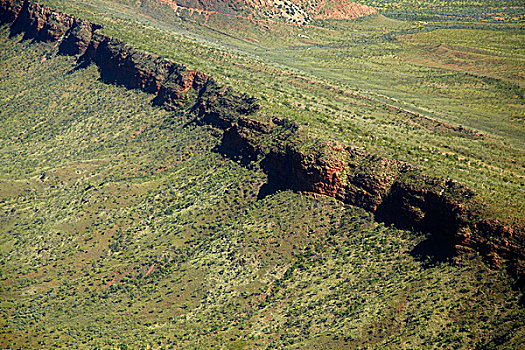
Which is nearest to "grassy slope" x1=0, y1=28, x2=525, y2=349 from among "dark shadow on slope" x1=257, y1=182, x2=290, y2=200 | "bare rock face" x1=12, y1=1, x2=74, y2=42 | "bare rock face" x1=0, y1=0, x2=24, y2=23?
"dark shadow on slope" x1=257, y1=182, x2=290, y2=200

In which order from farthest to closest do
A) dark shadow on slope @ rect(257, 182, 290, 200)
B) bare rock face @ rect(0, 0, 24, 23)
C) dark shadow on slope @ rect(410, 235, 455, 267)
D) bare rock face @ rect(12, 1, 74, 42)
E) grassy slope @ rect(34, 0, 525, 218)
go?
1. bare rock face @ rect(0, 0, 24, 23)
2. bare rock face @ rect(12, 1, 74, 42)
3. grassy slope @ rect(34, 0, 525, 218)
4. dark shadow on slope @ rect(257, 182, 290, 200)
5. dark shadow on slope @ rect(410, 235, 455, 267)

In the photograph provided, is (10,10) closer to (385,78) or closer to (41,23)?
(41,23)

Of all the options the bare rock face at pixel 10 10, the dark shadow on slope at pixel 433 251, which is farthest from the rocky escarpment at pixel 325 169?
the bare rock face at pixel 10 10

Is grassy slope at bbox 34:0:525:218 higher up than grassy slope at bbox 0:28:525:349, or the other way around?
grassy slope at bbox 34:0:525:218

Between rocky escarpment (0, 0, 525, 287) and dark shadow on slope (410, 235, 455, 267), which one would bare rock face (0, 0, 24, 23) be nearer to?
rocky escarpment (0, 0, 525, 287)

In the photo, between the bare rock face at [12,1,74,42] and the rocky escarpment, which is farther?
the bare rock face at [12,1,74,42]

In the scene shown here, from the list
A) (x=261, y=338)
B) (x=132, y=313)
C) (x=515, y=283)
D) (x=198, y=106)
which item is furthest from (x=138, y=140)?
(x=515, y=283)

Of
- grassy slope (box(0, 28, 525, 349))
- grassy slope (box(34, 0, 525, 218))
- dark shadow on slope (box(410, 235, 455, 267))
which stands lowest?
grassy slope (box(0, 28, 525, 349))
